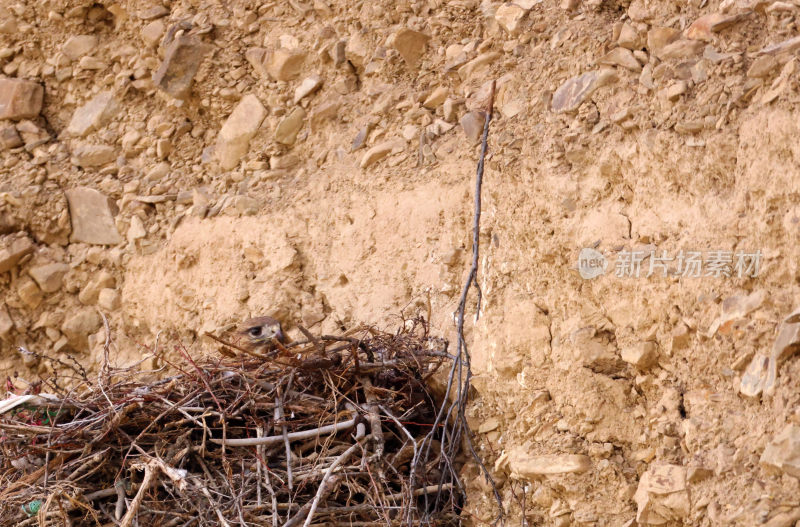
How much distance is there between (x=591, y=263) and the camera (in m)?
3.14

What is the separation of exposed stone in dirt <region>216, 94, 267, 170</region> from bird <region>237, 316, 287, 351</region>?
110cm

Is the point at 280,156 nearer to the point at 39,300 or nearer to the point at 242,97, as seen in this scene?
the point at 242,97

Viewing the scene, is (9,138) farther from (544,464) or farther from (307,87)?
(544,464)

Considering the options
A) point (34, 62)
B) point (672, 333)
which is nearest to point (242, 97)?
point (34, 62)

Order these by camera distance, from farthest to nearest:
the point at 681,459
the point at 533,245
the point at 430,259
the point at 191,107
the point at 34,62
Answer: the point at 34,62 → the point at 191,107 → the point at 430,259 → the point at 533,245 → the point at 681,459

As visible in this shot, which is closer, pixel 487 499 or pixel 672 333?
pixel 672 333

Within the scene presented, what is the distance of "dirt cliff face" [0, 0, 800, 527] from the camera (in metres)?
2.71

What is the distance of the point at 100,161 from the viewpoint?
508 centimetres

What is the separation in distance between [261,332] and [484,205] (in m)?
1.04

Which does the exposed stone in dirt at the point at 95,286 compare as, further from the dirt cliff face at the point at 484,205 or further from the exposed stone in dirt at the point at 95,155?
the exposed stone in dirt at the point at 95,155

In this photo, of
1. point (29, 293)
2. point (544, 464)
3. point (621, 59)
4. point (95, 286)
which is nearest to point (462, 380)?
point (544, 464)

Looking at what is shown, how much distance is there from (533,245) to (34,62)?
3351 mm

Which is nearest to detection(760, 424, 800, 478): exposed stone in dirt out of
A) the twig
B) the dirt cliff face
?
the dirt cliff face

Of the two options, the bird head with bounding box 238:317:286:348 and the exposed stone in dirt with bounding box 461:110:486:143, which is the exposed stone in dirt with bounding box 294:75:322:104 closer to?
the exposed stone in dirt with bounding box 461:110:486:143
